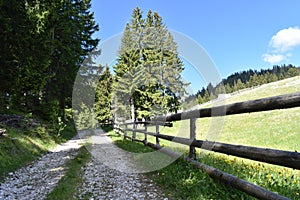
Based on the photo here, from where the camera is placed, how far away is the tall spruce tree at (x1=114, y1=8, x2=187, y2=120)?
2528 cm

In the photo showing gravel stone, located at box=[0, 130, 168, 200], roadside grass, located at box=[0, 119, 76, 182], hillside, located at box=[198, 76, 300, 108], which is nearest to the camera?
gravel stone, located at box=[0, 130, 168, 200]

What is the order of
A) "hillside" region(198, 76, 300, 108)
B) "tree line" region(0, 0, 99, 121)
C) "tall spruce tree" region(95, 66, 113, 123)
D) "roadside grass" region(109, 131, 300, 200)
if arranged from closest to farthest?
"roadside grass" region(109, 131, 300, 200), "tree line" region(0, 0, 99, 121), "hillside" region(198, 76, 300, 108), "tall spruce tree" region(95, 66, 113, 123)

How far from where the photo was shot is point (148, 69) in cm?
2616

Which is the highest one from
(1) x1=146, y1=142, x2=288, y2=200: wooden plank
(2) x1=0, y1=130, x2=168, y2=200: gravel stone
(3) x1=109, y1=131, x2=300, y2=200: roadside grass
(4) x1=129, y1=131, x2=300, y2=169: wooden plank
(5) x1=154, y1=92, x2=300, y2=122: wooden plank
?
(5) x1=154, y1=92, x2=300, y2=122: wooden plank

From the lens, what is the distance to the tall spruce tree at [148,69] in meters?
25.3

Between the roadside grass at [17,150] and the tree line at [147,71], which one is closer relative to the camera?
the roadside grass at [17,150]

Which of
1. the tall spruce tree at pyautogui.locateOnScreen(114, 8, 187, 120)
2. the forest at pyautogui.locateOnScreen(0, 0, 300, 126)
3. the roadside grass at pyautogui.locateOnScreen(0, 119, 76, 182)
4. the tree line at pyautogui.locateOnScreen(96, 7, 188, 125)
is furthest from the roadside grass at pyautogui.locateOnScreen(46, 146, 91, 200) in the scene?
the tall spruce tree at pyautogui.locateOnScreen(114, 8, 187, 120)

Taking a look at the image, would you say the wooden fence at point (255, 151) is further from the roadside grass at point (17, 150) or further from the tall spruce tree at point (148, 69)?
the tall spruce tree at point (148, 69)

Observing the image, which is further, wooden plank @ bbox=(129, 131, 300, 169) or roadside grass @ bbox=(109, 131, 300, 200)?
roadside grass @ bbox=(109, 131, 300, 200)

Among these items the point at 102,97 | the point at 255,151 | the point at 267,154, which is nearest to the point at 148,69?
the point at 102,97

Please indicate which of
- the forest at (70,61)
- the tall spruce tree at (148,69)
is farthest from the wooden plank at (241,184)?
the tall spruce tree at (148,69)

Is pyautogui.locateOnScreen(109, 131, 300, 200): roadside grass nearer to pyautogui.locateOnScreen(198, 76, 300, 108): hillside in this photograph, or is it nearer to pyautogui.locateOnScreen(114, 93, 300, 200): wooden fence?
pyautogui.locateOnScreen(114, 93, 300, 200): wooden fence

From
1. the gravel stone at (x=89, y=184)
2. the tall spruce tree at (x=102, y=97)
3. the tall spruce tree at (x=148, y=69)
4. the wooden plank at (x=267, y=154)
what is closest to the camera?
the wooden plank at (x=267, y=154)

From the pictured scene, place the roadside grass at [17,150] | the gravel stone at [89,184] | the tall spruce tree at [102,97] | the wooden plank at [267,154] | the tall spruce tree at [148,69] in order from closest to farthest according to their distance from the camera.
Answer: the wooden plank at [267,154] < the gravel stone at [89,184] < the roadside grass at [17,150] < the tall spruce tree at [148,69] < the tall spruce tree at [102,97]
